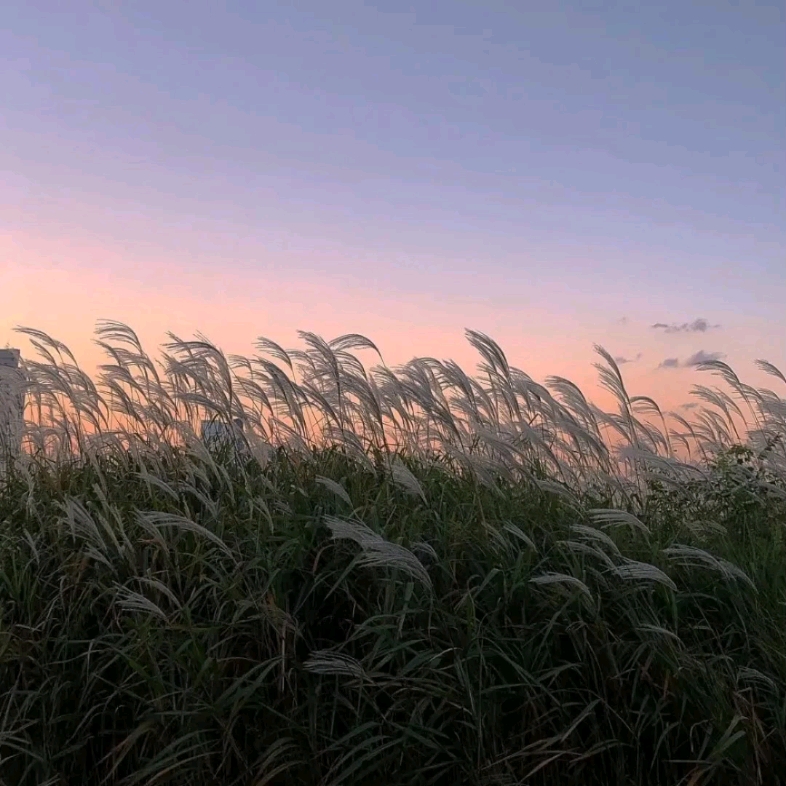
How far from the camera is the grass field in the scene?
260 centimetres

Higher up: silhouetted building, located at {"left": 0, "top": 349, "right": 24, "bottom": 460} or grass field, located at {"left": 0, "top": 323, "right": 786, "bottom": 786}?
silhouetted building, located at {"left": 0, "top": 349, "right": 24, "bottom": 460}

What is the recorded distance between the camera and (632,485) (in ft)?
14.1

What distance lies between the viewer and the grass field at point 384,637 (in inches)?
102

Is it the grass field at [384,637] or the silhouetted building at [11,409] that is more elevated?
the silhouetted building at [11,409]

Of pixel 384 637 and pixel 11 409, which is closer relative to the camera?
pixel 384 637

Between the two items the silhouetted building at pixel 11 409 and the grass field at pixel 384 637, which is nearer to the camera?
the grass field at pixel 384 637

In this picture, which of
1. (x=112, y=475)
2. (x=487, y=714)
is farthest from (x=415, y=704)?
(x=112, y=475)

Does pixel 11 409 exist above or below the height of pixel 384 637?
above

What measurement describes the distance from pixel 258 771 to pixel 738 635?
1.76 meters

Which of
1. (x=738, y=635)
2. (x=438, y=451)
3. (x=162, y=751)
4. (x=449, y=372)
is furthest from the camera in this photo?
(x=438, y=451)

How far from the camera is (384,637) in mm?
2717

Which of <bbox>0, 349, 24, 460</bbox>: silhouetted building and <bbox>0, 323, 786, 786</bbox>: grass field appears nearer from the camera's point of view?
<bbox>0, 323, 786, 786</bbox>: grass field

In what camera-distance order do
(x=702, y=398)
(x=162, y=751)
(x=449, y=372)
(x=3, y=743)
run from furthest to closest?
(x=702, y=398) < (x=449, y=372) < (x=3, y=743) < (x=162, y=751)

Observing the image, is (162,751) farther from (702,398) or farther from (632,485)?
(702,398)
